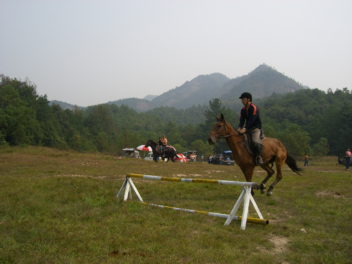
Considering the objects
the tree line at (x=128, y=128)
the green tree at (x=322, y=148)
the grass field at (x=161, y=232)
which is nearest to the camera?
the grass field at (x=161, y=232)

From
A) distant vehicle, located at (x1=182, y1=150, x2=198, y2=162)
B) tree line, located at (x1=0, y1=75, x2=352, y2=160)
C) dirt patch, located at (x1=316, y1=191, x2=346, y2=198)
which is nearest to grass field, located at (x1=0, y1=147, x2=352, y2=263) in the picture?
dirt patch, located at (x1=316, y1=191, x2=346, y2=198)

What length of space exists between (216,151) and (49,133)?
2059 inches

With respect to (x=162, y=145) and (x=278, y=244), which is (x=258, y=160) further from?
(x=162, y=145)

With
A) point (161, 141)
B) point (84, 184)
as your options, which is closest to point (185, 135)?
point (161, 141)

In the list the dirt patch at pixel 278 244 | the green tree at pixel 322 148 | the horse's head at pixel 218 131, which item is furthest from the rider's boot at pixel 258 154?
the green tree at pixel 322 148

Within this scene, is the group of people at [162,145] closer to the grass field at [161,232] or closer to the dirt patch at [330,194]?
the grass field at [161,232]

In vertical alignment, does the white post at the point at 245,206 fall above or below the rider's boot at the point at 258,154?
below

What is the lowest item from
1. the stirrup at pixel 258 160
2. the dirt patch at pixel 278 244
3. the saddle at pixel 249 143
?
the dirt patch at pixel 278 244

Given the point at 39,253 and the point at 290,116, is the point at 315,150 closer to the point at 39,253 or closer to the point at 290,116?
the point at 290,116

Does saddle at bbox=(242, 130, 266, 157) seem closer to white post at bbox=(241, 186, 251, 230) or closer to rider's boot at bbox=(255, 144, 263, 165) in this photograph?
rider's boot at bbox=(255, 144, 263, 165)

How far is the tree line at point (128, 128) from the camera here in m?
51.4

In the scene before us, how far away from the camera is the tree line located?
51.4 m

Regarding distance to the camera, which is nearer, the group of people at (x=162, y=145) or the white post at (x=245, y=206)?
the white post at (x=245, y=206)

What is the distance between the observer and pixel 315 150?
2977 inches
